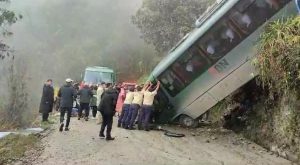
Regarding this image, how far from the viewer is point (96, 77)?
26.0m

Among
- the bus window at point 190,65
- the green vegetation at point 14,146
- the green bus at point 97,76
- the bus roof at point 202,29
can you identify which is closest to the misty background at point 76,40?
the green bus at point 97,76

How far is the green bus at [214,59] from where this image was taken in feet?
46.7

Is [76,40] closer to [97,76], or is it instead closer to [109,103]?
[97,76]

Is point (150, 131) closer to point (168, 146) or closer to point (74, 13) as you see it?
point (168, 146)

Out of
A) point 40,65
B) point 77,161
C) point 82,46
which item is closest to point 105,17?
point 82,46

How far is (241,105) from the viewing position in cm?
1582

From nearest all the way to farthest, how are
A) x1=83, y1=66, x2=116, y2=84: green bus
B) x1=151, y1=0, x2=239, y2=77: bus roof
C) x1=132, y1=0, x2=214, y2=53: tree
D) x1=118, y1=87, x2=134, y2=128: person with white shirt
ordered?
x1=151, y1=0, x2=239, y2=77: bus roof < x1=118, y1=87, x2=134, y2=128: person with white shirt < x1=83, y1=66, x2=116, y2=84: green bus < x1=132, y1=0, x2=214, y2=53: tree

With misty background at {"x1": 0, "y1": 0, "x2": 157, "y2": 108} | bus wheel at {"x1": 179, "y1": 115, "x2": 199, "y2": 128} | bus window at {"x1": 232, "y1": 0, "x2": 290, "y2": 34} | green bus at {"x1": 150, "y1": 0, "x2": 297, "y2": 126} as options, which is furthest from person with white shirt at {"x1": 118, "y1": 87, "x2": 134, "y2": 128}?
misty background at {"x1": 0, "y1": 0, "x2": 157, "y2": 108}

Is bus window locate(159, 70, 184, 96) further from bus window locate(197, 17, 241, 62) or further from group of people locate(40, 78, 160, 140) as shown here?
bus window locate(197, 17, 241, 62)

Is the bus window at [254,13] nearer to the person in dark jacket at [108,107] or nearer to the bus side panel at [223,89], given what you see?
the bus side panel at [223,89]

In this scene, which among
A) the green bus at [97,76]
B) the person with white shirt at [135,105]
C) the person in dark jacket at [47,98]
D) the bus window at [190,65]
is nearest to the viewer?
the bus window at [190,65]

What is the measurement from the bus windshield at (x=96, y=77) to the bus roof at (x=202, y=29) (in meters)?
9.77

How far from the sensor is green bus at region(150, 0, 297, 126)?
14.2 metres

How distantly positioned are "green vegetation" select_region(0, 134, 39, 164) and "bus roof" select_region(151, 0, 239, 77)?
5000mm
